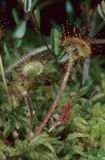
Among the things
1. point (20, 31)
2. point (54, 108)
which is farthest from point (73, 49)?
point (20, 31)

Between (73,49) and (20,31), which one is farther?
(20,31)

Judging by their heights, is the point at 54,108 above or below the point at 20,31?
below

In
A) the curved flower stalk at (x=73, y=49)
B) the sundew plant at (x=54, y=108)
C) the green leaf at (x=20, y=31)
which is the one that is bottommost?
the sundew plant at (x=54, y=108)

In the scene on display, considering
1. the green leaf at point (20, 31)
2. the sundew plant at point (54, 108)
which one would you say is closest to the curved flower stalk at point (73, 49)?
the sundew plant at point (54, 108)

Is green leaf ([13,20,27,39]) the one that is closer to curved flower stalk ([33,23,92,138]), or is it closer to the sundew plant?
the sundew plant

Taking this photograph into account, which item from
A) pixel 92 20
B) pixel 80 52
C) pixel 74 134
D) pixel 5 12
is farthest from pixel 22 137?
pixel 5 12

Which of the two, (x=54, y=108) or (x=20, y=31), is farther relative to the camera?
(x=20, y=31)

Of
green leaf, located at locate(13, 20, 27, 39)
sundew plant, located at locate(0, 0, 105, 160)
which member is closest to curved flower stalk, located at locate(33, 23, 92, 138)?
sundew plant, located at locate(0, 0, 105, 160)

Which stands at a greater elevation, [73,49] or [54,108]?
[73,49]

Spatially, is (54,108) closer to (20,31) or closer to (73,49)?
(73,49)

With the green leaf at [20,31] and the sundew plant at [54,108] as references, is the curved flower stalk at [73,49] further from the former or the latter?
the green leaf at [20,31]

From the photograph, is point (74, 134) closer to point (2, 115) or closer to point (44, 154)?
point (44, 154)
